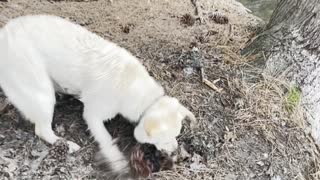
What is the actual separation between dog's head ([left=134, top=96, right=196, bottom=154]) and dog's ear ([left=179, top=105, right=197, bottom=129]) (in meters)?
0.09

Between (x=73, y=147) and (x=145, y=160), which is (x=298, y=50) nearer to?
(x=145, y=160)

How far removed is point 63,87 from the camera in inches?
146

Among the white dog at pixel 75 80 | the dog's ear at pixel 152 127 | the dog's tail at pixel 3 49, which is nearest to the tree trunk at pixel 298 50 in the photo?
the white dog at pixel 75 80

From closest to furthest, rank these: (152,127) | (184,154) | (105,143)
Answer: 1. (152,127)
2. (105,143)
3. (184,154)

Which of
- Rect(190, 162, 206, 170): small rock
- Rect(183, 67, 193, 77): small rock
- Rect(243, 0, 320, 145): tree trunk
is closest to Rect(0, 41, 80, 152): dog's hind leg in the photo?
Rect(190, 162, 206, 170): small rock

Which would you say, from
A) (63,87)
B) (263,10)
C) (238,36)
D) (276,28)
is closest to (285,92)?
(276,28)

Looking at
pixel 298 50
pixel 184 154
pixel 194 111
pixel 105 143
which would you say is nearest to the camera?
pixel 105 143

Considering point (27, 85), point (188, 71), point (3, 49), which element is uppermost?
point (3, 49)

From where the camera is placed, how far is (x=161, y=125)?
3.22 meters

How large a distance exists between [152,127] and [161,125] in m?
0.06

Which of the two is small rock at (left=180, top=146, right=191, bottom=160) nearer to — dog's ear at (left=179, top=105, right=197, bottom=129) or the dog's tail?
A: dog's ear at (left=179, top=105, right=197, bottom=129)

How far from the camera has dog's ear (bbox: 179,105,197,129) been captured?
11.6ft

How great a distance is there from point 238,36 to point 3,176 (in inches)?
98.6

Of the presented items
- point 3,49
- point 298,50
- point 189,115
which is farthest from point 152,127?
point 298,50
